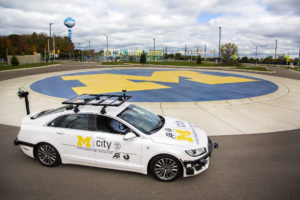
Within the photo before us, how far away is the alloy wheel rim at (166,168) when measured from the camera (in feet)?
14.7

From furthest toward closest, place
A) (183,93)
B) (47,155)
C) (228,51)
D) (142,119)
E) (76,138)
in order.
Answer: (228,51)
(183,93)
(142,119)
(47,155)
(76,138)

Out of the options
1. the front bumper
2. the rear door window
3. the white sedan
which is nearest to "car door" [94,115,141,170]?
the white sedan

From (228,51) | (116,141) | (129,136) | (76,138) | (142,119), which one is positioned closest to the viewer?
(129,136)

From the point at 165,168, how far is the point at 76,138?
207 centimetres

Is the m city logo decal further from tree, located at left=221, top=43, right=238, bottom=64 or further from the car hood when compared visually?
tree, located at left=221, top=43, right=238, bottom=64

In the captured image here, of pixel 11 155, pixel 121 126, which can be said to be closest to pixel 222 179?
pixel 121 126

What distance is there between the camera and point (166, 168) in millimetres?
4531

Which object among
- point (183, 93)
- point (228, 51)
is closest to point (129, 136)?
point (183, 93)

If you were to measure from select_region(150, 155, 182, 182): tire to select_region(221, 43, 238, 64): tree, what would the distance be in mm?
59316

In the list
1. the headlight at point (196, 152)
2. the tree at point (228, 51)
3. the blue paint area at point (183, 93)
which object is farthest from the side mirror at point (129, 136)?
the tree at point (228, 51)

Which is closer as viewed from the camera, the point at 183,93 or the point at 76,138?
the point at 76,138

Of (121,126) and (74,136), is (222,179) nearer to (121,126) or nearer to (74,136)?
(121,126)

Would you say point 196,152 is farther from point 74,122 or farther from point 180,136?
point 74,122

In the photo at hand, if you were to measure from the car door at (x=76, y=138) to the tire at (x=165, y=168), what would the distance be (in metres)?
1.42
